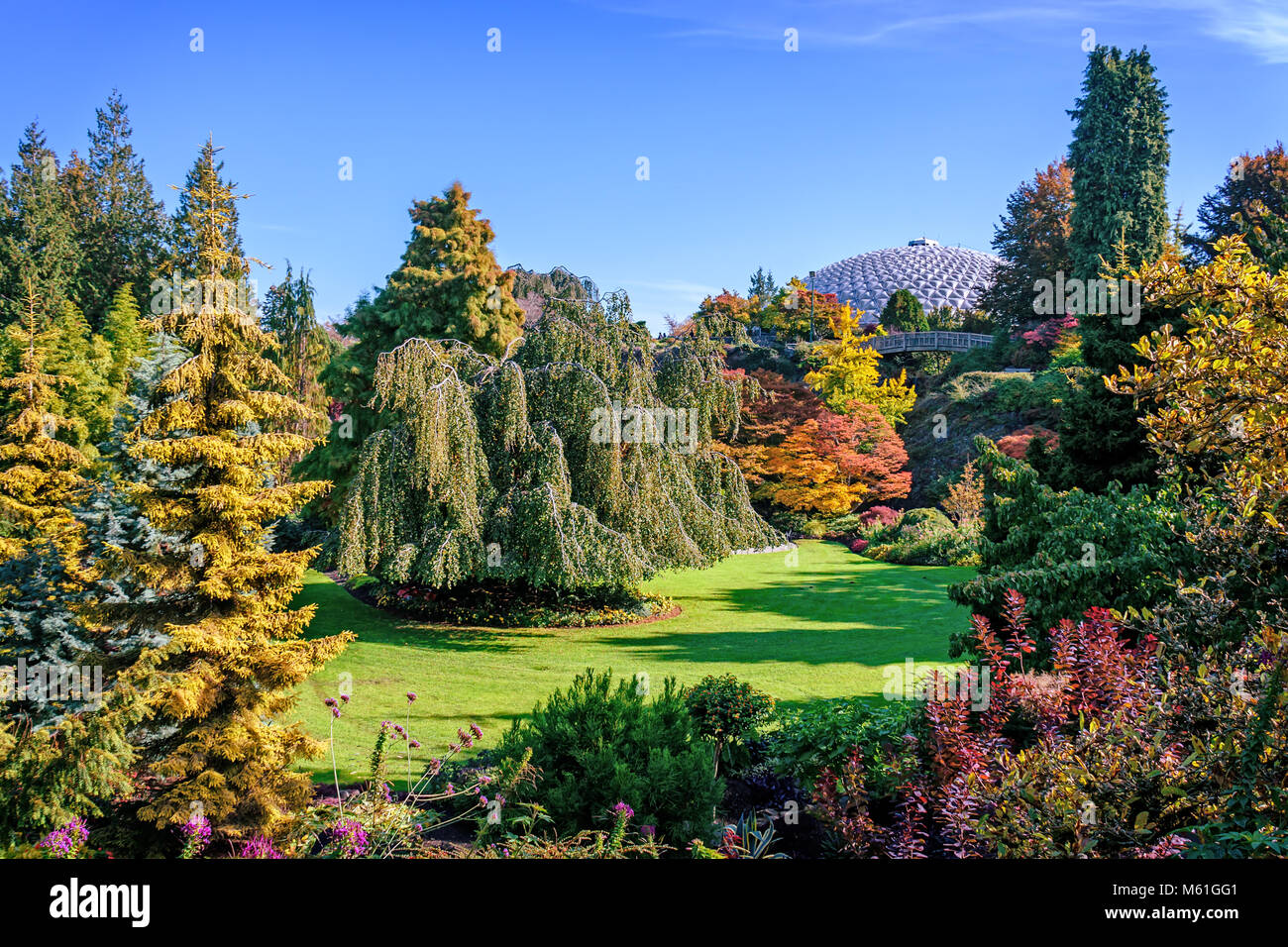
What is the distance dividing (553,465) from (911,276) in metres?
54.3

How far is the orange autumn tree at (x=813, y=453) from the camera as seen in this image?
26.0 metres

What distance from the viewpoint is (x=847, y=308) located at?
3039cm

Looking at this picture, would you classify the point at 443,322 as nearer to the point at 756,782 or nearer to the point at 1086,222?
the point at 756,782

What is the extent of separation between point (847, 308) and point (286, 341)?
20333 mm

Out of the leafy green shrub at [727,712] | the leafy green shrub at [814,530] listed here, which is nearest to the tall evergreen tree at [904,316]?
the leafy green shrub at [814,530]

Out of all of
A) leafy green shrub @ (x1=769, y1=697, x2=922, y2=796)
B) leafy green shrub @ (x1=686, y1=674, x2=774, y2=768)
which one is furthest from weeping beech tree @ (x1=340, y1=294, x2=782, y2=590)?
leafy green shrub @ (x1=769, y1=697, x2=922, y2=796)

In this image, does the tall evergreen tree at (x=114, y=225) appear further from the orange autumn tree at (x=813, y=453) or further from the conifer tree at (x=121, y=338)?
the orange autumn tree at (x=813, y=453)

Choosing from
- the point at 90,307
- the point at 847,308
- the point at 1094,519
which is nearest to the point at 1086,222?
the point at 847,308

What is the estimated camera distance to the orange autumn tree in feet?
85.2

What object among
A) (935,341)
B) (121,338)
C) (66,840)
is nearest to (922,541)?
(66,840)

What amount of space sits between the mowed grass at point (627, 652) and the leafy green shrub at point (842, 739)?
94 centimetres

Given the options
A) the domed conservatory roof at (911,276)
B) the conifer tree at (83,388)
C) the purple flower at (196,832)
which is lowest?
the purple flower at (196,832)

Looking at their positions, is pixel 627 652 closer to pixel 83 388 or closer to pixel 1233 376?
pixel 1233 376
